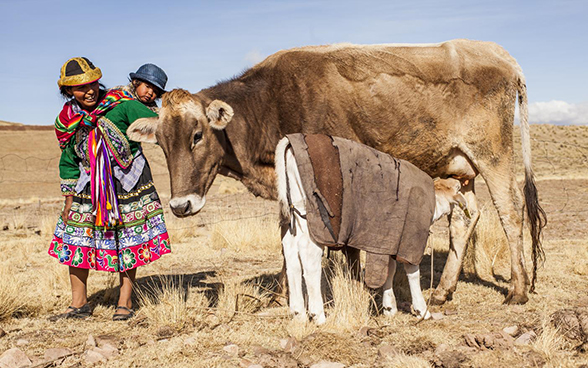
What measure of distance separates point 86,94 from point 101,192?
99 cm

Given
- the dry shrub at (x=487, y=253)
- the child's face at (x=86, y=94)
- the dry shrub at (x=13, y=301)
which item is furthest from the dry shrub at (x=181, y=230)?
the dry shrub at (x=487, y=253)

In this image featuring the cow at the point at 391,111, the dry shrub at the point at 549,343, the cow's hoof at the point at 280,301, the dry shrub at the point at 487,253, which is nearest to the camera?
the dry shrub at the point at 549,343

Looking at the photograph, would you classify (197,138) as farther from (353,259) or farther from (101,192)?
(353,259)

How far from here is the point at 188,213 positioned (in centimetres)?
508

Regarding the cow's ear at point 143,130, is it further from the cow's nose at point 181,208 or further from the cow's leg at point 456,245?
the cow's leg at point 456,245

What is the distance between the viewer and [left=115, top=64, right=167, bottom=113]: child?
17.6 ft

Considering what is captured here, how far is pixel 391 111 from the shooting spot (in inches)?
229

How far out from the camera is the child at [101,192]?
5.25 meters

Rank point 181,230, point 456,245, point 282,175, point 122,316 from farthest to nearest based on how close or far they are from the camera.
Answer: point 181,230
point 456,245
point 122,316
point 282,175

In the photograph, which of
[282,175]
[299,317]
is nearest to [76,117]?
[282,175]

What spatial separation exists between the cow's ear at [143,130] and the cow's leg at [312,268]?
181cm

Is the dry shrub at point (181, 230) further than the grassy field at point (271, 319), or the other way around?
the dry shrub at point (181, 230)

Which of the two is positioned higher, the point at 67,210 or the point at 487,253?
the point at 67,210

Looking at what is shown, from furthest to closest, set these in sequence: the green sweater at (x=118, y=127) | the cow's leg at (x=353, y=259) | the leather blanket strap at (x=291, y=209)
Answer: the cow's leg at (x=353, y=259), the green sweater at (x=118, y=127), the leather blanket strap at (x=291, y=209)
